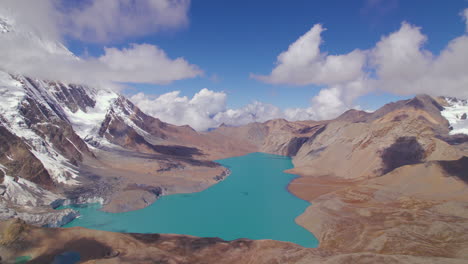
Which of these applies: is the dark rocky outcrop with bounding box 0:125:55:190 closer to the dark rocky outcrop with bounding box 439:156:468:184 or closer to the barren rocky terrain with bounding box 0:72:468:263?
the barren rocky terrain with bounding box 0:72:468:263

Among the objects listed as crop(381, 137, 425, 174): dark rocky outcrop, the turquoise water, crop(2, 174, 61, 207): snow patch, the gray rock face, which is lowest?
the turquoise water

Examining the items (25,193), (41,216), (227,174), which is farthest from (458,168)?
(25,193)

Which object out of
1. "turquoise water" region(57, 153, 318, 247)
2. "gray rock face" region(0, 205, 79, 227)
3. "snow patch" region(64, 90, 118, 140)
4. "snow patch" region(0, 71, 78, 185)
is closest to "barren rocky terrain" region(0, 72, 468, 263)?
"gray rock face" region(0, 205, 79, 227)

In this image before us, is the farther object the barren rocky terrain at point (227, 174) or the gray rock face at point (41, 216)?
the gray rock face at point (41, 216)

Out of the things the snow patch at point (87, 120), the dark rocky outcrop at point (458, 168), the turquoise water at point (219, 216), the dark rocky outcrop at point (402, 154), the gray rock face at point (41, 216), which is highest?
the snow patch at point (87, 120)

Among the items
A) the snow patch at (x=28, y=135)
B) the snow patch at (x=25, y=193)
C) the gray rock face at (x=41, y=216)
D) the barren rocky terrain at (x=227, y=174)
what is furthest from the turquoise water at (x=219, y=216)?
the snow patch at (x=28, y=135)

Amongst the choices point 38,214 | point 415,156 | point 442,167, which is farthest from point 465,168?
point 38,214

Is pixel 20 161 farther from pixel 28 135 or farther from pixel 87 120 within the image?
pixel 87 120

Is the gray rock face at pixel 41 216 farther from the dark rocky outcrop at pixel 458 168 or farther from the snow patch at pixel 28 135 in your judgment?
the dark rocky outcrop at pixel 458 168

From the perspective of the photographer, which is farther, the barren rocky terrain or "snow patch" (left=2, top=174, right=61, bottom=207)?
"snow patch" (left=2, top=174, right=61, bottom=207)
